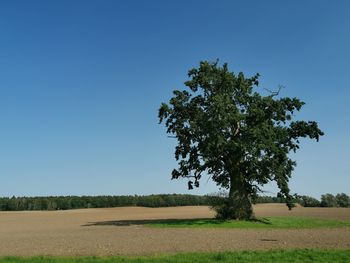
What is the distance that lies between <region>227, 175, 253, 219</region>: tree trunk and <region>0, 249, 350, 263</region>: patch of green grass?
2875 cm

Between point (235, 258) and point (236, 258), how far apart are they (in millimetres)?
44

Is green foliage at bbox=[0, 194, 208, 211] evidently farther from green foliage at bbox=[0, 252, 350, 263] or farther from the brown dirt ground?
green foliage at bbox=[0, 252, 350, 263]

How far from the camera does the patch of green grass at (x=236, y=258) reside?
1752cm

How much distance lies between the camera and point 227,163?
48594 mm

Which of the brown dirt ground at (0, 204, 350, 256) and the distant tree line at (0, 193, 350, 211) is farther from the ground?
the distant tree line at (0, 193, 350, 211)

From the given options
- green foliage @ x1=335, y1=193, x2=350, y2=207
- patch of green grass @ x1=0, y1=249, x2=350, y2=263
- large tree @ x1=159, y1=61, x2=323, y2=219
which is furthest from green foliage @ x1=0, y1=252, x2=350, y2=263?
green foliage @ x1=335, y1=193, x2=350, y2=207

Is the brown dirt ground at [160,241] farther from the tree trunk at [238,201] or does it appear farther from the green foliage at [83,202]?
the green foliage at [83,202]

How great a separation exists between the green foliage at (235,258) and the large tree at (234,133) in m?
26.0

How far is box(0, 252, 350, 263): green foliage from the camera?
1747cm

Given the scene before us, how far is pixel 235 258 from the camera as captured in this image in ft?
59.4

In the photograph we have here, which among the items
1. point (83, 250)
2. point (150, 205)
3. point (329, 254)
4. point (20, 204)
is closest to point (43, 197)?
point (20, 204)

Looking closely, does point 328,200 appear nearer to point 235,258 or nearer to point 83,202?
point 83,202

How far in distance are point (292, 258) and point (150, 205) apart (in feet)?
398

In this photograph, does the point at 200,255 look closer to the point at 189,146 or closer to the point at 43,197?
the point at 189,146
